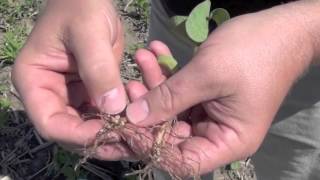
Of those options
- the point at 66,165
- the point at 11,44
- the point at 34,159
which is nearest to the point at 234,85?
the point at 66,165

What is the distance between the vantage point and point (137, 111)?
1.21 metres

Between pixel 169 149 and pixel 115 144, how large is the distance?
0.38ft

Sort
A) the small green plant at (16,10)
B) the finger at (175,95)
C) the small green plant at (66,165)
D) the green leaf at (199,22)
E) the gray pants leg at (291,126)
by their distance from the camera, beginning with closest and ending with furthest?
the finger at (175,95)
the green leaf at (199,22)
the gray pants leg at (291,126)
the small green plant at (66,165)
the small green plant at (16,10)

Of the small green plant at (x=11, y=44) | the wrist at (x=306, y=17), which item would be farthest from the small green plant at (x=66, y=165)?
the wrist at (x=306, y=17)

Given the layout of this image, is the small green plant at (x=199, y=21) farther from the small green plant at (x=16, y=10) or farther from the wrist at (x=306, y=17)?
the small green plant at (x=16, y=10)

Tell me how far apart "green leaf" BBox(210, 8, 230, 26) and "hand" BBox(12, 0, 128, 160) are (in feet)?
0.65

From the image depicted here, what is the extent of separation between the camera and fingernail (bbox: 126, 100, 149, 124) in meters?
1.19

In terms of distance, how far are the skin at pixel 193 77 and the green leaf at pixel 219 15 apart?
66mm

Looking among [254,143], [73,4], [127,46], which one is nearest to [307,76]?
[254,143]

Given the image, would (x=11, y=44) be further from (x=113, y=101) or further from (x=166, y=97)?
(x=166, y=97)

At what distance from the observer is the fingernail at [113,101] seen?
1.22 m

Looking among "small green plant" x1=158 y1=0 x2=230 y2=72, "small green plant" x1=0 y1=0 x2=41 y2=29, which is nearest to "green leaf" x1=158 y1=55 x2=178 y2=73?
"small green plant" x1=158 y1=0 x2=230 y2=72

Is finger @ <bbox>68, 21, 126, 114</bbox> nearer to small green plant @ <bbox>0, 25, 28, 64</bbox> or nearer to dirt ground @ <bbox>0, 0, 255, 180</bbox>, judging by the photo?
dirt ground @ <bbox>0, 0, 255, 180</bbox>

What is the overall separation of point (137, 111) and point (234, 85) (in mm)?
191
